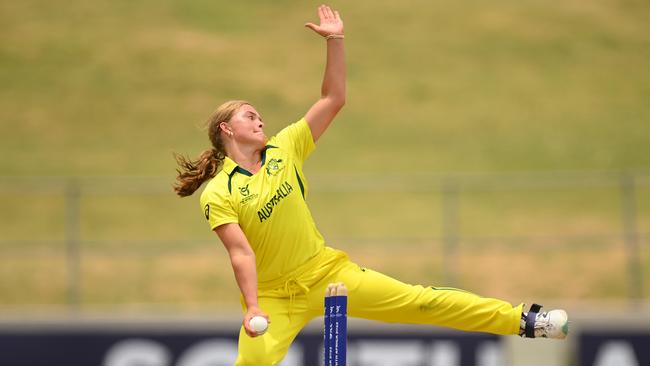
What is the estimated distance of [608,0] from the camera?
94.4ft

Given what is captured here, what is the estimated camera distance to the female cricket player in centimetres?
820

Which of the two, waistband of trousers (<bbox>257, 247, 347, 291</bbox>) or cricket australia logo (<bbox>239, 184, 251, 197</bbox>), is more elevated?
cricket australia logo (<bbox>239, 184, 251, 197</bbox>)

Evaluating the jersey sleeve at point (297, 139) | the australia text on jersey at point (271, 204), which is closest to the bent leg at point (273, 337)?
the australia text on jersey at point (271, 204)

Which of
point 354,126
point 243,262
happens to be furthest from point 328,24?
point 354,126

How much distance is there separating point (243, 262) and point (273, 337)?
551 millimetres

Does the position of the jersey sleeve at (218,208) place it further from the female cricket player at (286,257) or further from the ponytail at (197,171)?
the ponytail at (197,171)

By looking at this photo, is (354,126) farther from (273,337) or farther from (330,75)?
(273,337)

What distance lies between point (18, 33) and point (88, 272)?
398 inches

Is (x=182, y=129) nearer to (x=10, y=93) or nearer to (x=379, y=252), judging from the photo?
(x=10, y=93)

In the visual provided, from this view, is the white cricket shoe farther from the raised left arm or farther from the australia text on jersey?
the raised left arm

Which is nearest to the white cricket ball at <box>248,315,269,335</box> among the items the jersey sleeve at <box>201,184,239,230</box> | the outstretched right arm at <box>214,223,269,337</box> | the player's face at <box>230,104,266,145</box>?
the outstretched right arm at <box>214,223,269,337</box>

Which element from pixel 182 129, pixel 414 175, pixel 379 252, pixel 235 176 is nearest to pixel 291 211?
pixel 235 176

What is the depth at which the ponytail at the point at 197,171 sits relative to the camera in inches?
330

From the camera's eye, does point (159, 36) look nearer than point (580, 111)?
No
